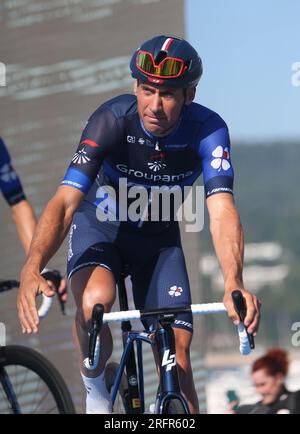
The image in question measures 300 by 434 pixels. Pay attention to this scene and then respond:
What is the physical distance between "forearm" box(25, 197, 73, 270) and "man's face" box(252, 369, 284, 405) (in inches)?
92.0

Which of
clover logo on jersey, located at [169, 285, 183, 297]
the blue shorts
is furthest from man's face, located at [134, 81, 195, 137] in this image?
clover logo on jersey, located at [169, 285, 183, 297]

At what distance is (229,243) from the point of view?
15.3 feet

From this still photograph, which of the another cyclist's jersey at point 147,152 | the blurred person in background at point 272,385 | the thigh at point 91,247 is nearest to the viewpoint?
the another cyclist's jersey at point 147,152

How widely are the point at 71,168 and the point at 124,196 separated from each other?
0.47m

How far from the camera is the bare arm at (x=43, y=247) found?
168 inches

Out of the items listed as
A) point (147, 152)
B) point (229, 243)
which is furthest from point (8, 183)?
point (229, 243)

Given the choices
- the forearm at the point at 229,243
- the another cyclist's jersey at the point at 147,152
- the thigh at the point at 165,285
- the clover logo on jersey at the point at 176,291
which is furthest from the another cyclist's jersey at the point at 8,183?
the forearm at the point at 229,243

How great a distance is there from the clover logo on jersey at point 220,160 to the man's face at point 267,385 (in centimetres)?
212

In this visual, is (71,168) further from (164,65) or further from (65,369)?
(65,369)

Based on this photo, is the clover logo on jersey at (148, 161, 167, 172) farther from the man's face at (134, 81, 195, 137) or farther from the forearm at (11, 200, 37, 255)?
the forearm at (11, 200, 37, 255)

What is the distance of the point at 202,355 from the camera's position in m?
7.67

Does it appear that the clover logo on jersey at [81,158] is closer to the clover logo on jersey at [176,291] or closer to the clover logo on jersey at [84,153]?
the clover logo on jersey at [84,153]

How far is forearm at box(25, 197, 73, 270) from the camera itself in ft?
14.8
